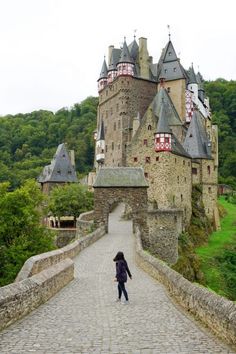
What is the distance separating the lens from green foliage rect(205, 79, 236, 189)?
8838 centimetres

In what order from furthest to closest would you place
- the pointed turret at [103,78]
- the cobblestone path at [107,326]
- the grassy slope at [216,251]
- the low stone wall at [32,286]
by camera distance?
1. the pointed turret at [103,78]
2. the grassy slope at [216,251]
3. the low stone wall at [32,286]
4. the cobblestone path at [107,326]

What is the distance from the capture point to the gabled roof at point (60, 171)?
7744 centimetres

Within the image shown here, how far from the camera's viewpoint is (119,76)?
231ft

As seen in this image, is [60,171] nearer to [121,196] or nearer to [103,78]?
[103,78]

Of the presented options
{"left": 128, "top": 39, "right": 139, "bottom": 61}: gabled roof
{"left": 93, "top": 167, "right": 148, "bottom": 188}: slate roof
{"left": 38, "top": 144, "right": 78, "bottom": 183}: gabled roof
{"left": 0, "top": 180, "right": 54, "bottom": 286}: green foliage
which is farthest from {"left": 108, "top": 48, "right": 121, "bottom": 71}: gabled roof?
{"left": 0, "top": 180, "right": 54, "bottom": 286}: green foliage

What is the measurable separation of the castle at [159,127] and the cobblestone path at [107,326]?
29805 mm

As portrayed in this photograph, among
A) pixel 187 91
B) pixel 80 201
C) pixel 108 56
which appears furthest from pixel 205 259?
pixel 108 56

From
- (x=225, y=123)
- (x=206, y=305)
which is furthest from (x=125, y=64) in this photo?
(x=206, y=305)

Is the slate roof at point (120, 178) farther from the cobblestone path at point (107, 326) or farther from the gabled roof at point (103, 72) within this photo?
the gabled roof at point (103, 72)

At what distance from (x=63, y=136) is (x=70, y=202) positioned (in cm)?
6720

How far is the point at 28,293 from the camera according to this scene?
11.8m

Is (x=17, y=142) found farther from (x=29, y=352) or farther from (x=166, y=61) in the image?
(x=29, y=352)

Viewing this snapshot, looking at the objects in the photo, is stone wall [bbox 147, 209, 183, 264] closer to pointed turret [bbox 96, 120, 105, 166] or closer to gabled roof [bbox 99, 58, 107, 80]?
pointed turret [bbox 96, 120, 105, 166]

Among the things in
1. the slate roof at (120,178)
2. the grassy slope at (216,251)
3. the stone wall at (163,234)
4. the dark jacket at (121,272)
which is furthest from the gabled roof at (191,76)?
the dark jacket at (121,272)
